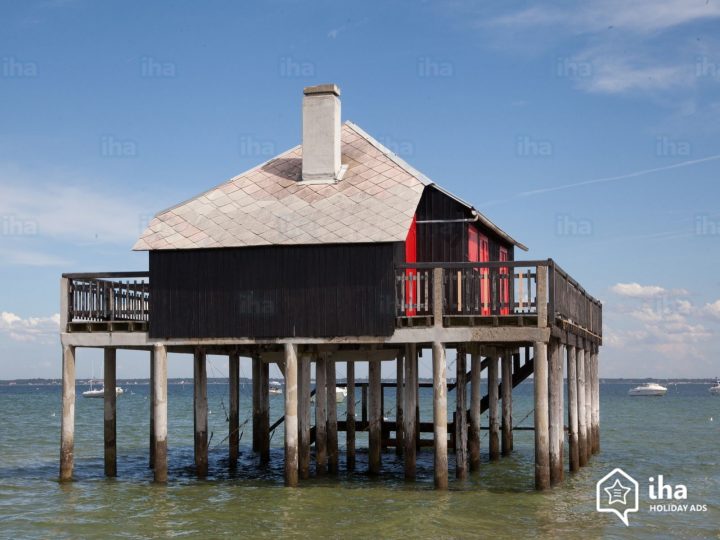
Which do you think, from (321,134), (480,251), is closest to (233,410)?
(480,251)

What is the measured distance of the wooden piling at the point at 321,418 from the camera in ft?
96.4

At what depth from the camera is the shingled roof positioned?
2619cm

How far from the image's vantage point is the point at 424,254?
28.7 meters

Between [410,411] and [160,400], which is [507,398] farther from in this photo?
[160,400]

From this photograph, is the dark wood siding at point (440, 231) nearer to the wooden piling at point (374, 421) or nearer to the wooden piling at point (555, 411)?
the wooden piling at point (555, 411)

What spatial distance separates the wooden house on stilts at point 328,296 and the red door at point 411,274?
0.13 ft

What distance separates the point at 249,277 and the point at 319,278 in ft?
5.87

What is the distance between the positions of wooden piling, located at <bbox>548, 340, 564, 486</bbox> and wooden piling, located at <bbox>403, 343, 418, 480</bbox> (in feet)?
11.5

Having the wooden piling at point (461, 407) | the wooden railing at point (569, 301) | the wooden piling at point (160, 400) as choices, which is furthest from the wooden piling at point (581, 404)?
the wooden piling at point (160, 400)

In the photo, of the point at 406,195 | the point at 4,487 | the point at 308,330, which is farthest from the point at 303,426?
the point at 4,487

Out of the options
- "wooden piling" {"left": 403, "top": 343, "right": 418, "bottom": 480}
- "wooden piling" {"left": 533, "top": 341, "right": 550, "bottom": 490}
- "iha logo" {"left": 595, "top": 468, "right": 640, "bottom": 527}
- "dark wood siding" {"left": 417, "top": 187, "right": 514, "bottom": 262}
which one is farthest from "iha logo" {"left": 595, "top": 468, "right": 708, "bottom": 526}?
"dark wood siding" {"left": 417, "top": 187, "right": 514, "bottom": 262}

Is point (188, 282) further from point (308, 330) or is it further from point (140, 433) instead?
point (140, 433)

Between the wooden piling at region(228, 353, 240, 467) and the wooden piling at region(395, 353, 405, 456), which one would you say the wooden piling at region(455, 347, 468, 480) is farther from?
the wooden piling at region(228, 353, 240, 467)

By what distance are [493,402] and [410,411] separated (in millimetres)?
7040
